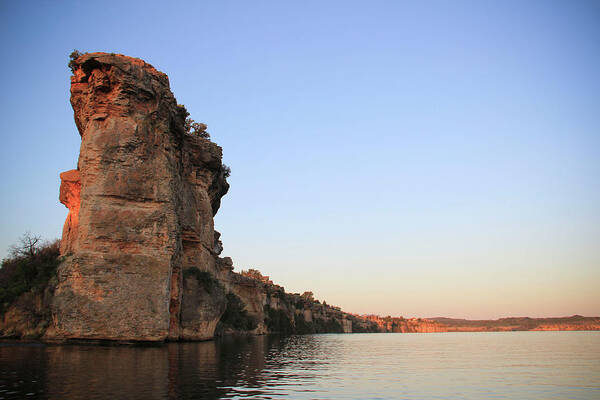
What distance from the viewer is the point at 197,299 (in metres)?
33.2

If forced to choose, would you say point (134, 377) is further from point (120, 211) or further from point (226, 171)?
point (226, 171)

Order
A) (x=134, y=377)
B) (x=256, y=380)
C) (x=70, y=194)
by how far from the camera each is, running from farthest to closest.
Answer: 1. (x=70, y=194)
2. (x=256, y=380)
3. (x=134, y=377)

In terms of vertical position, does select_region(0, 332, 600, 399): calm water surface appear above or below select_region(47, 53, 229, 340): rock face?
below

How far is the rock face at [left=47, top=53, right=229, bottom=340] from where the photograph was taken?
2309 cm

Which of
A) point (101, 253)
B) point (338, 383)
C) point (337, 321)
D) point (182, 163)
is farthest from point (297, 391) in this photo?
point (337, 321)

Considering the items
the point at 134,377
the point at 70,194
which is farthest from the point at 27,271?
the point at 134,377

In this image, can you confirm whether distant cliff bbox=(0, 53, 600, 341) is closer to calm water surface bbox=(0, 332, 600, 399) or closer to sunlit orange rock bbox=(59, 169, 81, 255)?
sunlit orange rock bbox=(59, 169, 81, 255)

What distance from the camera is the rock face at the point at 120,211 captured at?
2309cm

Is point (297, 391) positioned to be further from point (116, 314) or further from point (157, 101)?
→ point (157, 101)

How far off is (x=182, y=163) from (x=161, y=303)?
15.0 metres

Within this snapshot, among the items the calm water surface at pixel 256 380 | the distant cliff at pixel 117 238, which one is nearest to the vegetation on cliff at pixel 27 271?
the distant cliff at pixel 117 238

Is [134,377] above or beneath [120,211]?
beneath

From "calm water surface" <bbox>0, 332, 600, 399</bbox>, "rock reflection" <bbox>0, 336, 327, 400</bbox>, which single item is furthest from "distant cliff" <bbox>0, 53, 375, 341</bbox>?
"calm water surface" <bbox>0, 332, 600, 399</bbox>

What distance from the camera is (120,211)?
82.3 feet
